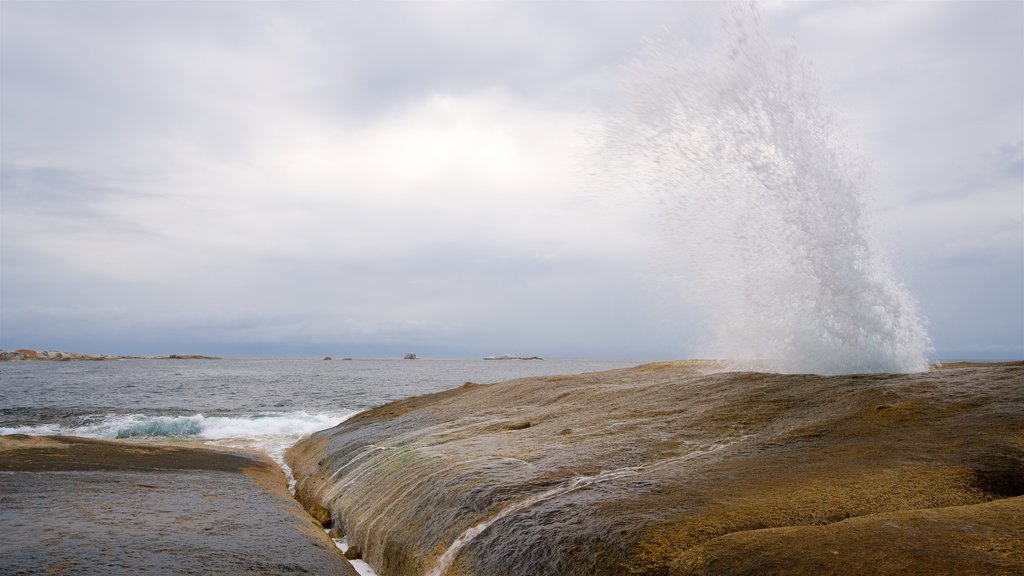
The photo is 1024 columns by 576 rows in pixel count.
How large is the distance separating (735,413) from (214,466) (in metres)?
10.7

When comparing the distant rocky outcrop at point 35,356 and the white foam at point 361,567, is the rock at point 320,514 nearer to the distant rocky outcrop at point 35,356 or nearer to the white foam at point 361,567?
the white foam at point 361,567

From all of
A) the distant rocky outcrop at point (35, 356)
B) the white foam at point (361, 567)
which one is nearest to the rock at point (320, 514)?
the white foam at point (361, 567)

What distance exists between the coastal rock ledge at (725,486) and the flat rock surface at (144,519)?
1.08 metres

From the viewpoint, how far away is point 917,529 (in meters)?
4.71

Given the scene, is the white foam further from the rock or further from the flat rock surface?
the rock

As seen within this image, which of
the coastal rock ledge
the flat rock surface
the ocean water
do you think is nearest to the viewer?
the coastal rock ledge

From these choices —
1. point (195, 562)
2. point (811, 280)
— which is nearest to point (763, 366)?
point (811, 280)

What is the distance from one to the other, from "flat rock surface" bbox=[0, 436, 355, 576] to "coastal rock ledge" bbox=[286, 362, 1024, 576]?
108 cm

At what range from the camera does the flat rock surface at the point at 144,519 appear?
621cm

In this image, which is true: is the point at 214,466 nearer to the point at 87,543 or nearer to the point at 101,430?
the point at 87,543

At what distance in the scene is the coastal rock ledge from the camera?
185 inches

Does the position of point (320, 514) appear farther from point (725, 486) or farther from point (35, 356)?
point (35, 356)

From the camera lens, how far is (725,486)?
602 cm

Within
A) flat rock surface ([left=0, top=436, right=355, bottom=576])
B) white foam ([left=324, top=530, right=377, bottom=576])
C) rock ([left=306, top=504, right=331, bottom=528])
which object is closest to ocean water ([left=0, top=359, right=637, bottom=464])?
flat rock surface ([left=0, top=436, right=355, bottom=576])
